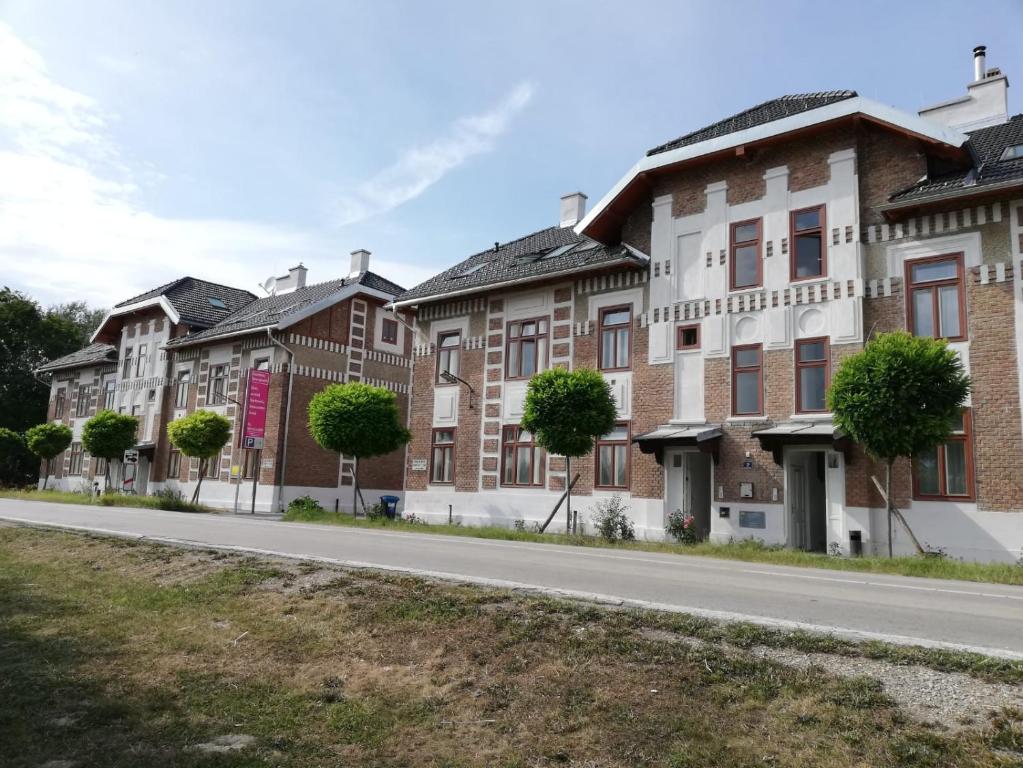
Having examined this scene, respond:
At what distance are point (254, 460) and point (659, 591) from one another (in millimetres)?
27975

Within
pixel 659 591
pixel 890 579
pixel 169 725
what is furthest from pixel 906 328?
pixel 169 725

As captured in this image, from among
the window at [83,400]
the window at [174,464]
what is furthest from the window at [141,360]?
the window at [83,400]

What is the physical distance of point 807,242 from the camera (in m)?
20.2

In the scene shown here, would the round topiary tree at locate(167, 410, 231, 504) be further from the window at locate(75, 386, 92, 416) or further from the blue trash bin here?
the window at locate(75, 386, 92, 416)

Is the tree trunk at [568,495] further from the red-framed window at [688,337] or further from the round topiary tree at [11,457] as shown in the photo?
the round topiary tree at [11,457]

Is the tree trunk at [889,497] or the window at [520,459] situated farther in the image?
the window at [520,459]

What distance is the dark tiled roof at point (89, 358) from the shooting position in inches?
1811

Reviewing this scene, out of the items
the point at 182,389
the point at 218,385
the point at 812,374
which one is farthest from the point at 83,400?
the point at 812,374

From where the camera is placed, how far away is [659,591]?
29.9 ft

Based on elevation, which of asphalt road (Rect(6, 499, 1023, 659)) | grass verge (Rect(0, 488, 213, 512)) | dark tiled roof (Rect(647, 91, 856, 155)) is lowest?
asphalt road (Rect(6, 499, 1023, 659))

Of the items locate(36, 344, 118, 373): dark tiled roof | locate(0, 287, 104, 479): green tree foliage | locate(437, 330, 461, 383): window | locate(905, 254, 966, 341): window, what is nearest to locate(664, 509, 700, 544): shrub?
locate(905, 254, 966, 341): window

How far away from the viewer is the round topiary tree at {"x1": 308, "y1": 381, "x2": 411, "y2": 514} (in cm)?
2686

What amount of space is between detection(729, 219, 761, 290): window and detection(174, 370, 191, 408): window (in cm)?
2848

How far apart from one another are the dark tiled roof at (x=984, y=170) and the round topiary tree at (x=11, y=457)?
172ft
